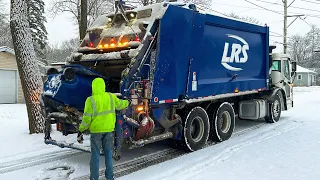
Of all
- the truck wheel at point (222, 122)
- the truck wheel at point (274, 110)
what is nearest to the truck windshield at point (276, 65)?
the truck wheel at point (274, 110)

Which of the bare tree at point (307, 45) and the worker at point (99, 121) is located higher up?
the bare tree at point (307, 45)

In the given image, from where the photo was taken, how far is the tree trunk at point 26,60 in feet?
30.5

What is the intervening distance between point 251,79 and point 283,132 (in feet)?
6.05

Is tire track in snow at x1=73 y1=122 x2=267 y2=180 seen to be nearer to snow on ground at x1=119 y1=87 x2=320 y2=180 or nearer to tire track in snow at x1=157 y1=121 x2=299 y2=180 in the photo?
snow on ground at x1=119 y1=87 x2=320 y2=180

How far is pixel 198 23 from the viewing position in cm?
777

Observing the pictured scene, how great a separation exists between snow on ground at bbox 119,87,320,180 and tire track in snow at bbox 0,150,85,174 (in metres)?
2.01

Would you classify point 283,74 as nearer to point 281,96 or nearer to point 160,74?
point 281,96

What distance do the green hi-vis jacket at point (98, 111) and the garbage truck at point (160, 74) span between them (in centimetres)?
49

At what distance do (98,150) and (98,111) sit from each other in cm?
66

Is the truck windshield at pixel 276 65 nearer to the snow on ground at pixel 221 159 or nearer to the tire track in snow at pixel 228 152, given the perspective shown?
the tire track in snow at pixel 228 152

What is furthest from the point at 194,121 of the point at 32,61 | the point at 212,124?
the point at 32,61

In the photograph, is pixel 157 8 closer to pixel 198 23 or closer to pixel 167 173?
pixel 198 23

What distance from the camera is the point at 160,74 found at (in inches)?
267

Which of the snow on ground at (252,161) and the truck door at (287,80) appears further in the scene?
the truck door at (287,80)
